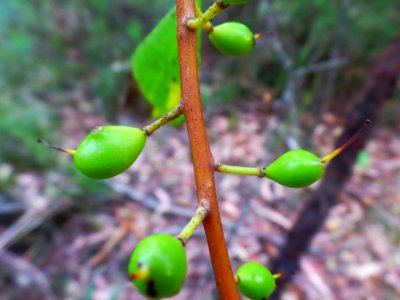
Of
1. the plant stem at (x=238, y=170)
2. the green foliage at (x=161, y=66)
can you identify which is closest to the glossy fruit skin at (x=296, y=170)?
the plant stem at (x=238, y=170)

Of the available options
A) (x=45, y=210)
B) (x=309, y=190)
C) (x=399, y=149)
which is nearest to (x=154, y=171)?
(x=45, y=210)

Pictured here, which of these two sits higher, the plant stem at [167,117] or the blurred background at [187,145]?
the blurred background at [187,145]

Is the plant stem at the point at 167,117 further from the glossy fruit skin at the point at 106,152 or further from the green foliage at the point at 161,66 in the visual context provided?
the green foliage at the point at 161,66

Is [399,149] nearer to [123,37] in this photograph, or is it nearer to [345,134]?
[345,134]

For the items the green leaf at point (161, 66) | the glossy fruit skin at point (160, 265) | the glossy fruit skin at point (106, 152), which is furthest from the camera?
the green leaf at point (161, 66)

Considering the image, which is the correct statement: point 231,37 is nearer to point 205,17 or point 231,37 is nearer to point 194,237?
point 205,17

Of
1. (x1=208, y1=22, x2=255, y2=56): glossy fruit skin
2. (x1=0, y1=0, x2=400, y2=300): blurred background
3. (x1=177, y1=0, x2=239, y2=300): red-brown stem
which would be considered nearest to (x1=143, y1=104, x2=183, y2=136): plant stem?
(x1=177, y1=0, x2=239, y2=300): red-brown stem

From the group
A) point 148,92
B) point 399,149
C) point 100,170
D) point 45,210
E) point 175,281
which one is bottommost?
point 175,281

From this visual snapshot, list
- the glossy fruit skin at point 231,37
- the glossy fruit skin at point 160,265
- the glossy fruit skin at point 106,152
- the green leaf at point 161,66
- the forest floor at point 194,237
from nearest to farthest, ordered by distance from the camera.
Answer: the glossy fruit skin at point 160,265
the glossy fruit skin at point 106,152
the glossy fruit skin at point 231,37
the green leaf at point 161,66
the forest floor at point 194,237
